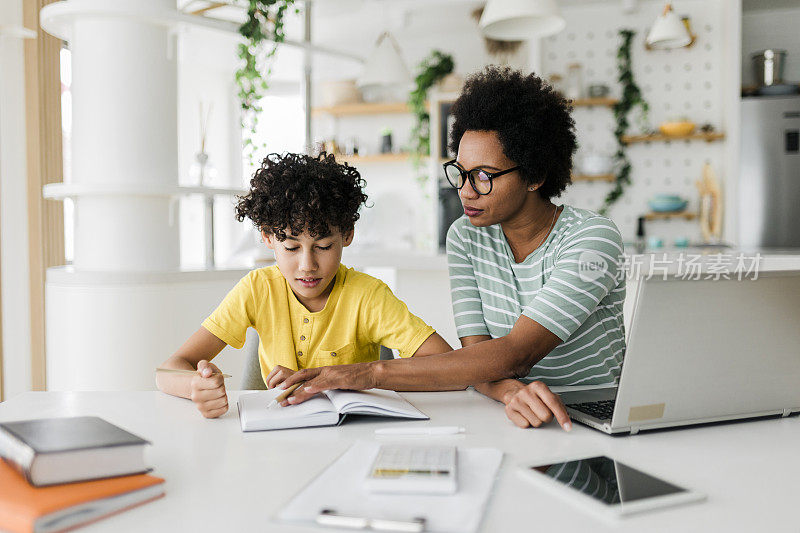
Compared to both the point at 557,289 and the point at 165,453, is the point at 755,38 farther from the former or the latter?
the point at 165,453

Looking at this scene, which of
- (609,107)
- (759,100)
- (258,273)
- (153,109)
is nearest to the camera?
(258,273)

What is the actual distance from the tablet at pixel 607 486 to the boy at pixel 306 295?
64cm

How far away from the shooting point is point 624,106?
5.00m

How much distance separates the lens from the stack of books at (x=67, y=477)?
70 cm

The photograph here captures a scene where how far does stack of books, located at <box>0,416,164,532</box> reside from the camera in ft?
2.30

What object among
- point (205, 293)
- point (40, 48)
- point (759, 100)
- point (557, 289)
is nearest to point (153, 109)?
point (205, 293)

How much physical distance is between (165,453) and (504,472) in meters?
0.48

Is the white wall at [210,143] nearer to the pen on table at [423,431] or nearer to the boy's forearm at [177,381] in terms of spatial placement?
the boy's forearm at [177,381]

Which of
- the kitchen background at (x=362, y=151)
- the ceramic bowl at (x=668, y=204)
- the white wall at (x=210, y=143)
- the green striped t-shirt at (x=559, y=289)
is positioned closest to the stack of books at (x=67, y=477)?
the green striped t-shirt at (x=559, y=289)

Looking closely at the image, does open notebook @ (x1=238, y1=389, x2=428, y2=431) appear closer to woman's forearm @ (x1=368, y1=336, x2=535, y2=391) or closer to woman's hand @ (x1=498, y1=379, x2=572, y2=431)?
woman's forearm @ (x1=368, y1=336, x2=535, y2=391)

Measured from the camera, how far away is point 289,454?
97 cm

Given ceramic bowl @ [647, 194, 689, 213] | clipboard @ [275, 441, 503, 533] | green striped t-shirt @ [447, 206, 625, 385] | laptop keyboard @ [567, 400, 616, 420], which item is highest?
ceramic bowl @ [647, 194, 689, 213]

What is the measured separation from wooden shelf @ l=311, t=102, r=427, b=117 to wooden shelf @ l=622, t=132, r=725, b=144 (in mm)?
1972

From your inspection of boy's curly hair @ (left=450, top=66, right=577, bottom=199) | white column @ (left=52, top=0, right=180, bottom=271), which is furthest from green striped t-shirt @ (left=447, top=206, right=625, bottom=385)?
white column @ (left=52, top=0, right=180, bottom=271)
